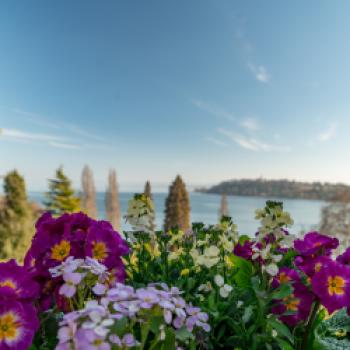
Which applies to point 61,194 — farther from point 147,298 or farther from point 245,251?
point 147,298

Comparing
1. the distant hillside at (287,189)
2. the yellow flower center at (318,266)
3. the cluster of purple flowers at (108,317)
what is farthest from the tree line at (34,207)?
the cluster of purple flowers at (108,317)

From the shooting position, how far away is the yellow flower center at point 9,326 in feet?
3.28

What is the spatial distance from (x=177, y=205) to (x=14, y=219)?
7.35 meters

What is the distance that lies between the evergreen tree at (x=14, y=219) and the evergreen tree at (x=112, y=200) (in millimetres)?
18505

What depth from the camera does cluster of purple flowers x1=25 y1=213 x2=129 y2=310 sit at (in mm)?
1342

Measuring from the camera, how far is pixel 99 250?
140 centimetres

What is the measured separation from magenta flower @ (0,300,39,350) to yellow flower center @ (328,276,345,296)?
1.00 metres

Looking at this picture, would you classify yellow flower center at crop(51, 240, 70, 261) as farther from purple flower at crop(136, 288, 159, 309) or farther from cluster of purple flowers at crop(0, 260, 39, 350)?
purple flower at crop(136, 288, 159, 309)

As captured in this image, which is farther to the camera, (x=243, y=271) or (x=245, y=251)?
(x=245, y=251)

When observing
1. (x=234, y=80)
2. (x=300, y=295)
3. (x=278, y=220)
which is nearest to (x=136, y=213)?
(x=278, y=220)

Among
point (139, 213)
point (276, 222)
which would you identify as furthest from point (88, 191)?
point (276, 222)

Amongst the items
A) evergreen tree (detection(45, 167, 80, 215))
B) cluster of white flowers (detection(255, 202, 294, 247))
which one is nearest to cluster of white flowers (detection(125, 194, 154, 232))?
cluster of white flowers (detection(255, 202, 294, 247))

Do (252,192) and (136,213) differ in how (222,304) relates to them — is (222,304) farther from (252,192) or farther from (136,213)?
(252,192)

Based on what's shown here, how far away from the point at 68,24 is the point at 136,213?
18.0 meters
